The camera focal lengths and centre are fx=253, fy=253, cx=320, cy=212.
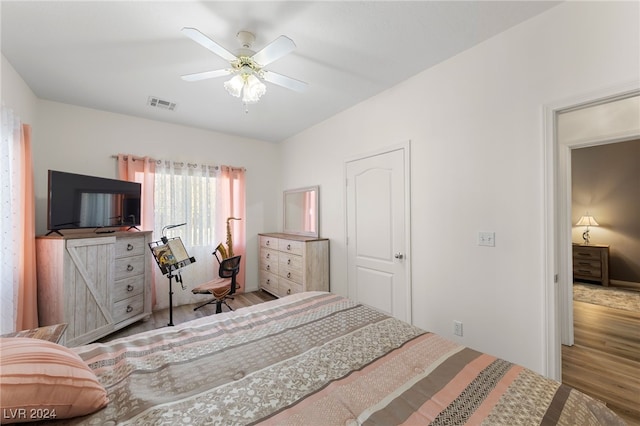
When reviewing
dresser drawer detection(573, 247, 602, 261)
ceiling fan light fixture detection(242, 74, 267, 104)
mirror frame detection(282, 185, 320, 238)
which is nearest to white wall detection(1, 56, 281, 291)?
mirror frame detection(282, 185, 320, 238)

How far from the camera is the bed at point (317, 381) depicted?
32.0 inches

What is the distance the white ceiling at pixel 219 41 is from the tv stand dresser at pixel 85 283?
154cm

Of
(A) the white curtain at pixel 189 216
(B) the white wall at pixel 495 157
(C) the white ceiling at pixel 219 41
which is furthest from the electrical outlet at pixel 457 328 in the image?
(A) the white curtain at pixel 189 216

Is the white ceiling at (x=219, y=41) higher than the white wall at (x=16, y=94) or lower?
higher

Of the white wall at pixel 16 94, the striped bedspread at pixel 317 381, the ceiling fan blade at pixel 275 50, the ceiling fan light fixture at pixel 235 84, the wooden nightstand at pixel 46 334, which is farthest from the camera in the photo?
the white wall at pixel 16 94

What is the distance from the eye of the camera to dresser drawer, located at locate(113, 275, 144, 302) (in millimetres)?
2758

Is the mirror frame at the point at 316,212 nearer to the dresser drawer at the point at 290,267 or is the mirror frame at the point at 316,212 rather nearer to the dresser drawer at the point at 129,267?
the dresser drawer at the point at 290,267

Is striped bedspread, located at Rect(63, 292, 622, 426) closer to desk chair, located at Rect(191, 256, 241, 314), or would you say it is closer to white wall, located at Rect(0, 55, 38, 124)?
desk chair, located at Rect(191, 256, 241, 314)

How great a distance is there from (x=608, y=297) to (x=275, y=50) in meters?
5.51

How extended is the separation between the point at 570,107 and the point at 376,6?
4.61ft

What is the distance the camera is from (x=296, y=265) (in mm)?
3463

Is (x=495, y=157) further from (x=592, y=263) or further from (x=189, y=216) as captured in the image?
(x=592, y=263)

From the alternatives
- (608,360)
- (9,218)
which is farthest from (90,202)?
(608,360)

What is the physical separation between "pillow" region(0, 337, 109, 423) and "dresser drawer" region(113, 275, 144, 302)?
221cm
